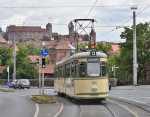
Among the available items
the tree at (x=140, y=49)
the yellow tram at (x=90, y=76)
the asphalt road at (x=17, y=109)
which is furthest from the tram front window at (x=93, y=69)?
the tree at (x=140, y=49)

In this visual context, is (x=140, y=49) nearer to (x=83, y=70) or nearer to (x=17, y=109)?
(x=83, y=70)

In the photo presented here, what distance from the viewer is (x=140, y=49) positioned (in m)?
66.4

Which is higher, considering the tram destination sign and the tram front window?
the tram destination sign

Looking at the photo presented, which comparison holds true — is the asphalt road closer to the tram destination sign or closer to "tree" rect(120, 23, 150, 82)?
the tram destination sign

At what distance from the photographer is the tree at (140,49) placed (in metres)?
67.3

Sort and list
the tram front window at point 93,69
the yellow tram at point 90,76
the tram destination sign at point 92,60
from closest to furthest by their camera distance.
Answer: the yellow tram at point 90,76, the tram front window at point 93,69, the tram destination sign at point 92,60

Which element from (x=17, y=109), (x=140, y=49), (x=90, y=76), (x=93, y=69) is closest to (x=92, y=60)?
(x=93, y=69)

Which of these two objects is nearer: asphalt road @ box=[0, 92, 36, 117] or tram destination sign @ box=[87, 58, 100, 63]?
asphalt road @ box=[0, 92, 36, 117]

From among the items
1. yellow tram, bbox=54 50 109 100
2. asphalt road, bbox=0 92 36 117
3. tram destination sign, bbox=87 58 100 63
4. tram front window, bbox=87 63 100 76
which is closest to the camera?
asphalt road, bbox=0 92 36 117

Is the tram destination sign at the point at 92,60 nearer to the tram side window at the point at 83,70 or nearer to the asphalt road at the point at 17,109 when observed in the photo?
the tram side window at the point at 83,70

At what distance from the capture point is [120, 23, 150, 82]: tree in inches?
2650

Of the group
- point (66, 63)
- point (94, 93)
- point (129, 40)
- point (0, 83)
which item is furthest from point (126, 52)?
point (94, 93)

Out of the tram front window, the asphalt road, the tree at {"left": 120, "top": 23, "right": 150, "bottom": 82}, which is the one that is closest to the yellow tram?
the tram front window

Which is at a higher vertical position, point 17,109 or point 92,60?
point 92,60
